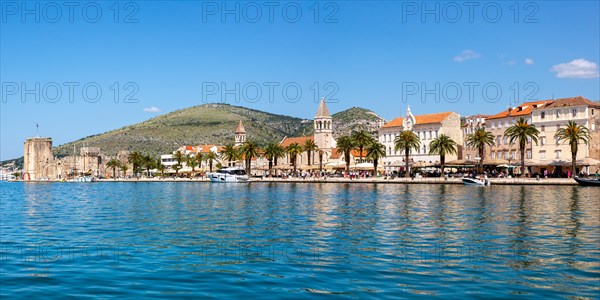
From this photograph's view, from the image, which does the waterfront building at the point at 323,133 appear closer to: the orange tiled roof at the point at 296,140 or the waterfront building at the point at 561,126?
the orange tiled roof at the point at 296,140

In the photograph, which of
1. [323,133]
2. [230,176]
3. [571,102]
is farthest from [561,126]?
[323,133]

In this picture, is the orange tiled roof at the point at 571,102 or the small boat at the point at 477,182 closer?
the small boat at the point at 477,182

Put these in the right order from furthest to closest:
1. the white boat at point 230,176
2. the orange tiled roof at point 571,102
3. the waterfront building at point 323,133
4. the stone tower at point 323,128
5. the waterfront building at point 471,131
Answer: the stone tower at point 323,128, the waterfront building at point 323,133, the white boat at point 230,176, the waterfront building at point 471,131, the orange tiled roof at point 571,102

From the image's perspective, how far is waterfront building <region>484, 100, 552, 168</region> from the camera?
9842 centimetres

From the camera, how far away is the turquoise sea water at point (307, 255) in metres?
15.7

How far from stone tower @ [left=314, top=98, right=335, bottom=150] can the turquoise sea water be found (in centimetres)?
11310

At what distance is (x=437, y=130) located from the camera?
115 m

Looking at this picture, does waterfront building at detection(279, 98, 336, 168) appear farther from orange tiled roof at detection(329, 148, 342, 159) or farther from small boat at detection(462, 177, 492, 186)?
small boat at detection(462, 177, 492, 186)

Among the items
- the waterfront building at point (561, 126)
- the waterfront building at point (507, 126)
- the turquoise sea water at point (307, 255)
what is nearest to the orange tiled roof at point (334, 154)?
the waterfront building at point (507, 126)

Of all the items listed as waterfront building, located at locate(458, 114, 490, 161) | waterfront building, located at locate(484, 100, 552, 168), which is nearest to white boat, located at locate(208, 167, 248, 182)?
waterfront building, located at locate(458, 114, 490, 161)

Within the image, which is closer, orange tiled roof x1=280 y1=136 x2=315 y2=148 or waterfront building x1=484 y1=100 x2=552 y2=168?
waterfront building x1=484 y1=100 x2=552 y2=168

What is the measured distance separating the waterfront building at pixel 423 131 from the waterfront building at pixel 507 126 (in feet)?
32.5

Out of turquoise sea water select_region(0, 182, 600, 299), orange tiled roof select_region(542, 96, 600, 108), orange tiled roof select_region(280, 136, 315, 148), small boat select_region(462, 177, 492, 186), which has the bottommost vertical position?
turquoise sea water select_region(0, 182, 600, 299)

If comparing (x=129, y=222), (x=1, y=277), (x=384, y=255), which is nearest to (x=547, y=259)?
(x=384, y=255)
